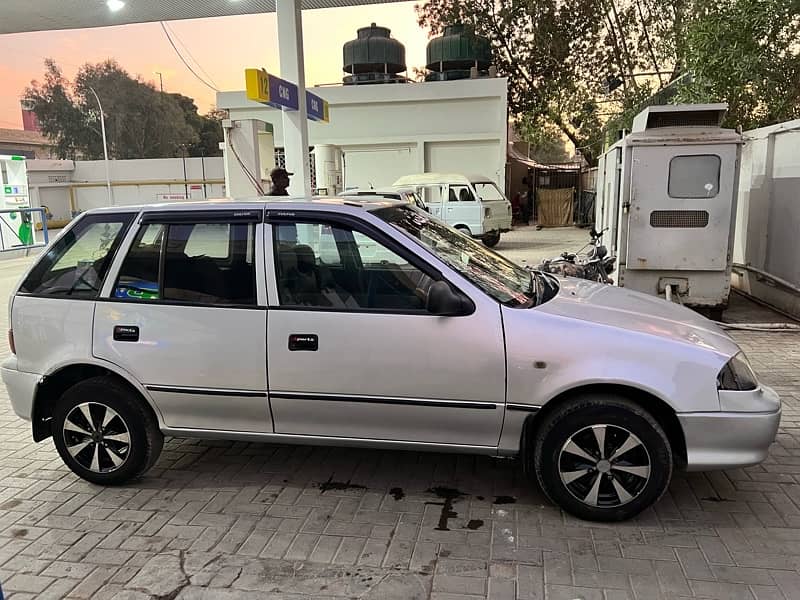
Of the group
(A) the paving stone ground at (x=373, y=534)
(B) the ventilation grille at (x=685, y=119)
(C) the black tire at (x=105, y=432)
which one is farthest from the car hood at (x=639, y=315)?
(B) the ventilation grille at (x=685, y=119)

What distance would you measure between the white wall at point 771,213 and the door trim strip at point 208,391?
703 centimetres

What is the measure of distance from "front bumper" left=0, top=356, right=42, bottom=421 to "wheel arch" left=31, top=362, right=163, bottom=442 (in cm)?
4

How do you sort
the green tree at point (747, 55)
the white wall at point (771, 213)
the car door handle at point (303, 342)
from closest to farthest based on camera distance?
the car door handle at point (303, 342) < the white wall at point (771, 213) < the green tree at point (747, 55)

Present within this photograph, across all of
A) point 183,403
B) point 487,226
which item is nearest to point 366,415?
point 183,403

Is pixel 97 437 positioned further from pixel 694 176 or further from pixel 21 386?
pixel 694 176

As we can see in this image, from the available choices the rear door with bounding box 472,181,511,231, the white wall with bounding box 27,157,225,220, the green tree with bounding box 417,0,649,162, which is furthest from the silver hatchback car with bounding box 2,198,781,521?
Answer: the white wall with bounding box 27,157,225,220

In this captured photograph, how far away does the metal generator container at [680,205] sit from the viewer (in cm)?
720

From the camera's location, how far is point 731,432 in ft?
10.3

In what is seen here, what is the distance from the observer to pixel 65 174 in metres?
38.0

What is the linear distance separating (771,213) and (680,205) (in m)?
1.85

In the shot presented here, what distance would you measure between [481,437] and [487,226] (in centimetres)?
1373

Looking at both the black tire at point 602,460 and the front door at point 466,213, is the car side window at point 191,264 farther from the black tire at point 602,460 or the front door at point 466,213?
the front door at point 466,213

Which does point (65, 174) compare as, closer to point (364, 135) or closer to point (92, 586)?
point (364, 135)

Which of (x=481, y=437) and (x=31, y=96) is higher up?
(x=31, y=96)
